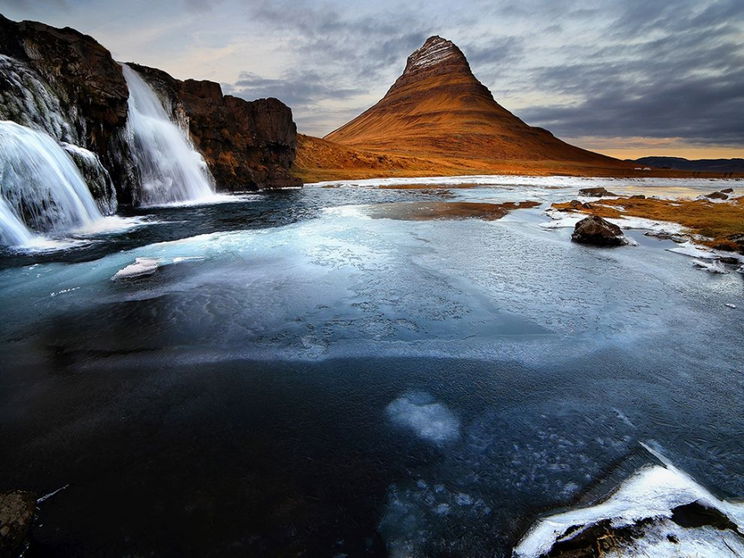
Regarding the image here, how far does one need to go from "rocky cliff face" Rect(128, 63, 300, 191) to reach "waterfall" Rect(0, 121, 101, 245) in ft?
51.8

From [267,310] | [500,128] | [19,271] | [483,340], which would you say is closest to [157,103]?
[19,271]

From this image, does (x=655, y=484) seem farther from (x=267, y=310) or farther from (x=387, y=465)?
(x=267, y=310)

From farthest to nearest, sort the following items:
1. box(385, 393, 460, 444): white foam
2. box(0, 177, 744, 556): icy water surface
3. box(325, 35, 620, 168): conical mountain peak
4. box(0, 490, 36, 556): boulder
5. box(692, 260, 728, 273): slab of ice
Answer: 1. box(325, 35, 620, 168): conical mountain peak
2. box(692, 260, 728, 273): slab of ice
3. box(385, 393, 460, 444): white foam
4. box(0, 177, 744, 556): icy water surface
5. box(0, 490, 36, 556): boulder

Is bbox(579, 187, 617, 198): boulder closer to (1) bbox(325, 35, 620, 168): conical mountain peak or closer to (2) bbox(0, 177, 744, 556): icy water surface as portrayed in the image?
(2) bbox(0, 177, 744, 556): icy water surface

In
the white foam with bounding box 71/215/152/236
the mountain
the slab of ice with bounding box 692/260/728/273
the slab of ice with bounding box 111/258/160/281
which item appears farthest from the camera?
the mountain

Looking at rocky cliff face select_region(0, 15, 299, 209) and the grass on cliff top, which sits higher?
rocky cliff face select_region(0, 15, 299, 209)

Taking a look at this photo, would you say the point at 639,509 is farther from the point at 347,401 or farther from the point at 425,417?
the point at 347,401

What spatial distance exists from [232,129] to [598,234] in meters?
34.3

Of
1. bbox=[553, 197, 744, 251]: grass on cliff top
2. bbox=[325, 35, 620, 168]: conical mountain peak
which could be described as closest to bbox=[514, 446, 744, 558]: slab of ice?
bbox=[553, 197, 744, 251]: grass on cliff top

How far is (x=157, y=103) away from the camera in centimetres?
2617

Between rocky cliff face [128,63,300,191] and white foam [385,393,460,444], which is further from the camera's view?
rocky cliff face [128,63,300,191]

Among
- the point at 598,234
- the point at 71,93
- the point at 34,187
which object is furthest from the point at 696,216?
the point at 71,93

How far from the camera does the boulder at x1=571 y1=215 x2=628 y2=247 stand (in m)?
12.4

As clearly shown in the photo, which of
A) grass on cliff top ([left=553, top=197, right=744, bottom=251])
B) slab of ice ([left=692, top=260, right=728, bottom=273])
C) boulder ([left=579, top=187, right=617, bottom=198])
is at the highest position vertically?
grass on cliff top ([left=553, top=197, right=744, bottom=251])
